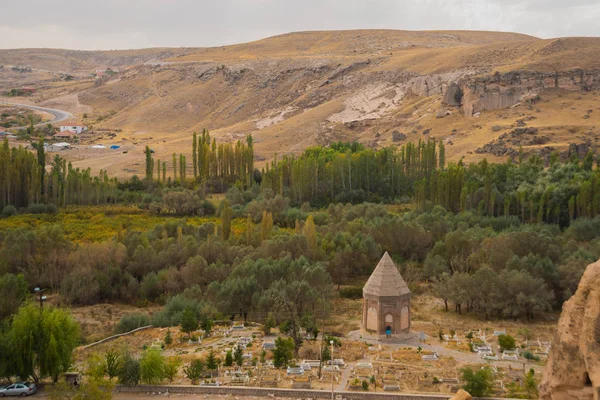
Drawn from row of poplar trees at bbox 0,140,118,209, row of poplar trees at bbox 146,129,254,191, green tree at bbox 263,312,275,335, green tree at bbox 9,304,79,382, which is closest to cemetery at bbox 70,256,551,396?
green tree at bbox 263,312,275,335

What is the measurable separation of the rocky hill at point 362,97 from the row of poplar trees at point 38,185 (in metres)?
17.2

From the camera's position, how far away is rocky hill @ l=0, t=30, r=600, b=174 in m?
73.9

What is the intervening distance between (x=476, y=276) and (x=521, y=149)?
35257mm

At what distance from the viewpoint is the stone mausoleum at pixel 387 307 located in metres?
25.0

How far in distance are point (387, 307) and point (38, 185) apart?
3521cm

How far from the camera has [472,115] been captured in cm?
7844

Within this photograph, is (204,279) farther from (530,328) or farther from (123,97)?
(123,97)

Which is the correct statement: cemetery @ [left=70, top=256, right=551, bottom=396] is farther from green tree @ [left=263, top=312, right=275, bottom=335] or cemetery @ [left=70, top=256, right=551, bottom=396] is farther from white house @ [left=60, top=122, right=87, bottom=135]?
white house @ [left=60, top=122, right=87, bottom=135]

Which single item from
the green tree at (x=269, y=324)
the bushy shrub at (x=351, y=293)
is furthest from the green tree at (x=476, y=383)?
the bushy shrub at (x=351, y=293)

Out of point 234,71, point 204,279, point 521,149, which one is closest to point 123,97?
point 234,71

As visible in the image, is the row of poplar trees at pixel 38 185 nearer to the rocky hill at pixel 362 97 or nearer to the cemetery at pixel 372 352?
the rocky hill at pixel 362 97

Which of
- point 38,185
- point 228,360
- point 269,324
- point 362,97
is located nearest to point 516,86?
point 362,97

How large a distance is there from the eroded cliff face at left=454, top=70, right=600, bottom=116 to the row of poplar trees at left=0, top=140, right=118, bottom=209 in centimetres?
4185

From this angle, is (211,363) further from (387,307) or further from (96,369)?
(387,307)
